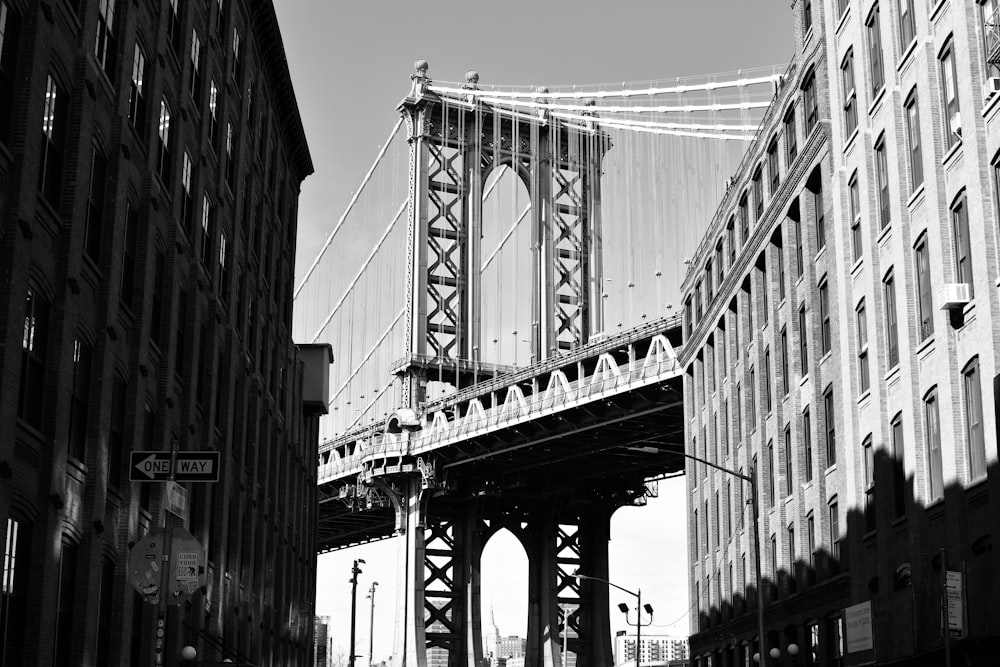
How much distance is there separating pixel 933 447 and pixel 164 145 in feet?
61.0

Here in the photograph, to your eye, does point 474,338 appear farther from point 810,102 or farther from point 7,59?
point 7,59

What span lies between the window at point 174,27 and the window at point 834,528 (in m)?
22.2

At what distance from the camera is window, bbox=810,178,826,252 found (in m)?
45.3

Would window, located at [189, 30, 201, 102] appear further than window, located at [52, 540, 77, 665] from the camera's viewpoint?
Yes

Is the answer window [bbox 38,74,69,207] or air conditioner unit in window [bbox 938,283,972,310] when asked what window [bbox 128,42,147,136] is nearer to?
window [bbox 38,74,69,207]

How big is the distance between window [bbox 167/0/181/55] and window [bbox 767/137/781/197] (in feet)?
74.8

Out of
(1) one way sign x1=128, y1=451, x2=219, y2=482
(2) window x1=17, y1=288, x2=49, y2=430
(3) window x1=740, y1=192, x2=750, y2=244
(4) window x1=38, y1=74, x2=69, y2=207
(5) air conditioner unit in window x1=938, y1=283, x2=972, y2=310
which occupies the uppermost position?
(3) window x1=740, y1=192, x2=750, y2=244

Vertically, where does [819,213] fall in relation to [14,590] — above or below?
above

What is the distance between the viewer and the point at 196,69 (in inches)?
1507

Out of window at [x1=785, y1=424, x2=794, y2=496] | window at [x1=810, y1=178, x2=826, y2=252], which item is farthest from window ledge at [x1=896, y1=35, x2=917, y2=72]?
window at [x1=785, y1=424, x2=794, y2=496]

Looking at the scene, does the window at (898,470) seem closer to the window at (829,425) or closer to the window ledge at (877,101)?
the window at (829,425)

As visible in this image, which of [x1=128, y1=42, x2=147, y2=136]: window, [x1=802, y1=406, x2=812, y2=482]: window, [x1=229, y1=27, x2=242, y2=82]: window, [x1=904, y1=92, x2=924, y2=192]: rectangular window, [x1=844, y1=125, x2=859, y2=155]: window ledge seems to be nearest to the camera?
[x1=128, y1=42, x2=147, y2=136]: window

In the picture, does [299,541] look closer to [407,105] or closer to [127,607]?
[127,607]

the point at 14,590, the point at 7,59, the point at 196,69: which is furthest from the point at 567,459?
the point at 7,59
